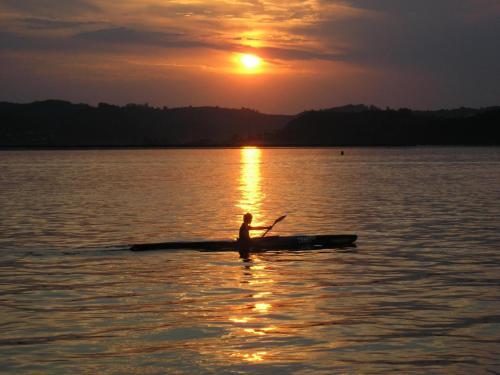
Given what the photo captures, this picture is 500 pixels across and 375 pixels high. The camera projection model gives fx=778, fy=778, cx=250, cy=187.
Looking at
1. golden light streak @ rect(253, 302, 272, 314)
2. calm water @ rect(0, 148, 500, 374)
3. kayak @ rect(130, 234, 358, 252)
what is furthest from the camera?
kayak @ rect(130, 234, 358, 252)

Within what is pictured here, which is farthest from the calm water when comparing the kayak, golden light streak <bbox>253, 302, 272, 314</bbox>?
the kayak

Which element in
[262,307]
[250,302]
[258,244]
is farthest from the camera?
[258,244]

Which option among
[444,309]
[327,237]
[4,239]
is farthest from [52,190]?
[444,309]

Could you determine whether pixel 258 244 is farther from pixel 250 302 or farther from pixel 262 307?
pixel 262 307

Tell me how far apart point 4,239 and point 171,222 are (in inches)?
439

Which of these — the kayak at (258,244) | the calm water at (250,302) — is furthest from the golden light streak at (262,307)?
Answer: the kayak at (258,244)

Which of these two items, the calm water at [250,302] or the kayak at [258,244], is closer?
the calm water at [250,302]

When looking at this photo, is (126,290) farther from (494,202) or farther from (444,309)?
(494,202)

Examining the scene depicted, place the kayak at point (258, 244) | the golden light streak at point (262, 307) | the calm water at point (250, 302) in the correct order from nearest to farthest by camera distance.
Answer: the calm water at point (250, 302) < the golden light streak at point (262, 307) < the kayak at point (258, 244)

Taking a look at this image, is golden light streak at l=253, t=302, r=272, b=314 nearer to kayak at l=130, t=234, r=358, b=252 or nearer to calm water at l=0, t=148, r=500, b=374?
calm water at l=0, t=148, r=500, b=374

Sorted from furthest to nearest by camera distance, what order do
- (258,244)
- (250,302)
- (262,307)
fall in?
(258,244) → (250,302) → (262,307)

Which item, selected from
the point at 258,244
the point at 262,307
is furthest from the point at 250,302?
the point at 258,244

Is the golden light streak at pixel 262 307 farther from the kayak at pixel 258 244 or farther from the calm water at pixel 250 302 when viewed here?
the kayak at pixel 258 244

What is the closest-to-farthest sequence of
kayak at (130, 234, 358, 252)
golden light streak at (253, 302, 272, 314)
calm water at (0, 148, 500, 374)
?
calm water at (0, 148, 500, 374) → golden light streak at (253, 302, 272, 314) → kayak at (130, 234, 358, 252)
